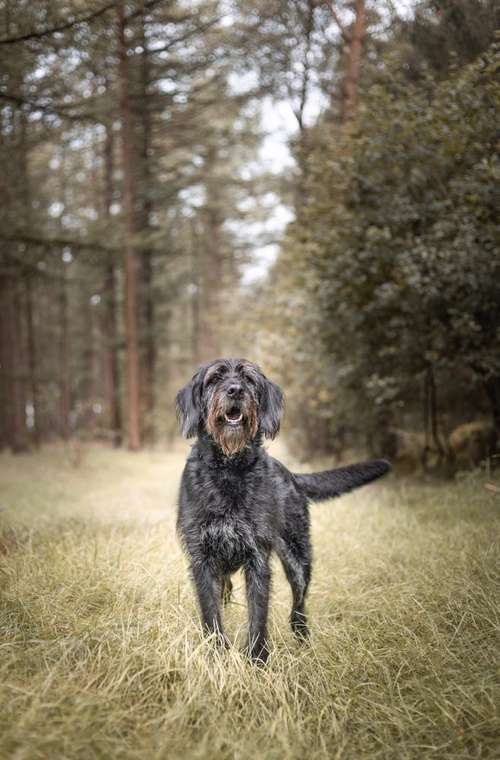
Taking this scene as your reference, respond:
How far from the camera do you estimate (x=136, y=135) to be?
Answer: 50.0ft

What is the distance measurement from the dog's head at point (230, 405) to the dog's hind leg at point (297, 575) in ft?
2.48

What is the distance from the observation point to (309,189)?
31.5 feet

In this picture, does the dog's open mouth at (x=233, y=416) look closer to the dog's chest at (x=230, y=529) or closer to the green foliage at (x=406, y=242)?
the dog's chest at (x=230, y=529)

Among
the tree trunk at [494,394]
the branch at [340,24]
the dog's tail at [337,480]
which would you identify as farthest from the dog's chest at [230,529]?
the branch at [340,24]

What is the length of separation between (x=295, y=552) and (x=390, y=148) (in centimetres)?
499

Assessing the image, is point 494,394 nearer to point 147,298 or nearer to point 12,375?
point 12,375

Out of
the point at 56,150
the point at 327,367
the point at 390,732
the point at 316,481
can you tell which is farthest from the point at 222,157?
the point at 390,732

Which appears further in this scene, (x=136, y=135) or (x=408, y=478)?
(x=136, y=135)

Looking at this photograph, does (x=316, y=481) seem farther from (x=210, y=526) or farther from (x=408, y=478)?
(x=408, y=478)

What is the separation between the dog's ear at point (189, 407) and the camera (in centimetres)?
338

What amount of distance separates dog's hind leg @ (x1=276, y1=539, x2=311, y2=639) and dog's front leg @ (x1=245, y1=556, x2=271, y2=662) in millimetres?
354

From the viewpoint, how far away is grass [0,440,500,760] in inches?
78.0

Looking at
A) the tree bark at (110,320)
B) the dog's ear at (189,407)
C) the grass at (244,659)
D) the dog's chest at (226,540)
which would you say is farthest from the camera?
the tree bark at (110,320)

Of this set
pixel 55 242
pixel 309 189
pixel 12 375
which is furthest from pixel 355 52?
pixel 12 375
